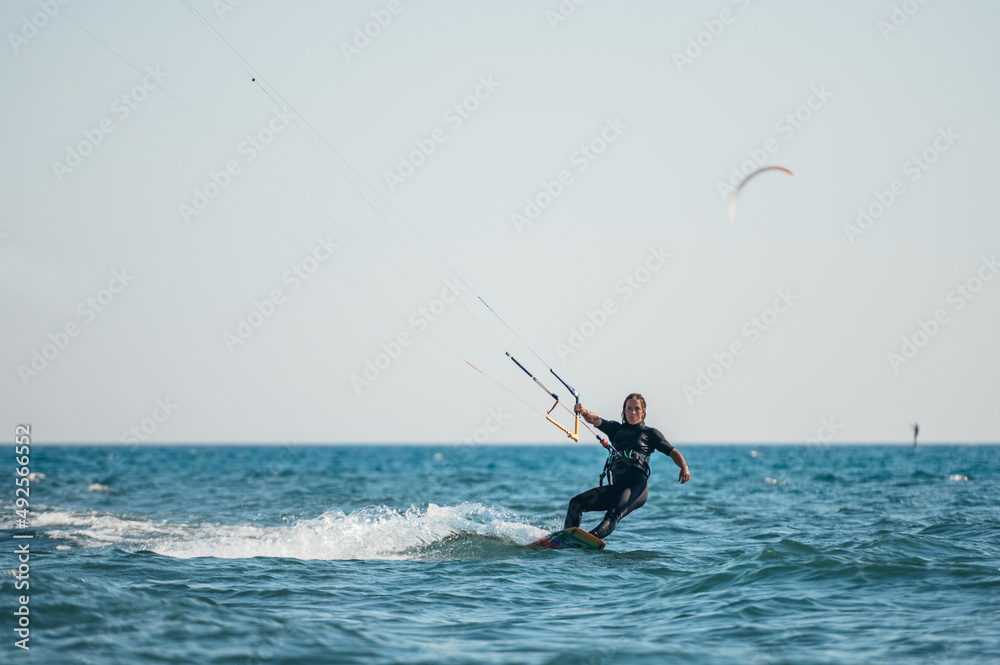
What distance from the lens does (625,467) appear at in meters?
11.6

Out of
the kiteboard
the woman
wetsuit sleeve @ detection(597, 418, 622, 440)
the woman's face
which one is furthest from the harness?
the kiteboard

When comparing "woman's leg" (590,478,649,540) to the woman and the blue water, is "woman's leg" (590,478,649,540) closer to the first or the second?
the woman

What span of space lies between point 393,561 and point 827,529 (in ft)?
25.4

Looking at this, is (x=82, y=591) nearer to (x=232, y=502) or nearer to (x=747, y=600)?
(x=747, y=600)

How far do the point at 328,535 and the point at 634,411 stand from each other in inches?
217

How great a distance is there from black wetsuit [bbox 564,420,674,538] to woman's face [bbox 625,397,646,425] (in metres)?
0.09

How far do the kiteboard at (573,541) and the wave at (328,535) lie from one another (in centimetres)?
74

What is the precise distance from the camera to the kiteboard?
11767 millimetres

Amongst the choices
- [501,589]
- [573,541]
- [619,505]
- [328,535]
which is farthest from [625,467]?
[328,535]

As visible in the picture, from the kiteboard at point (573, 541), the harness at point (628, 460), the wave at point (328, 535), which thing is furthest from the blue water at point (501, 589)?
the harness at point (628, 460)

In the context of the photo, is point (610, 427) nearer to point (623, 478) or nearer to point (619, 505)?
point (623, 478)

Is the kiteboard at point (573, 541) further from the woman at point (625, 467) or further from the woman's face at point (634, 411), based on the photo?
the woman's face at point (634, 411)

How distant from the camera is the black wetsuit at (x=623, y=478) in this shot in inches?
454

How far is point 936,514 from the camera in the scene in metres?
16.4
